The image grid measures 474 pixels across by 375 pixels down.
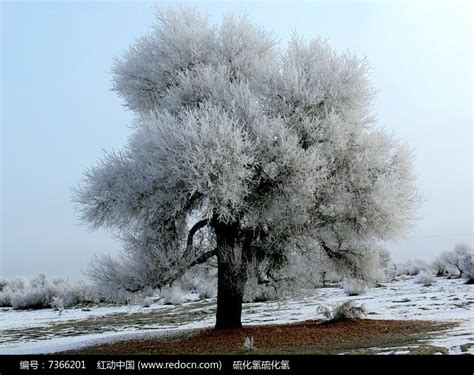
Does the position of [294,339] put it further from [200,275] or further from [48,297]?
[48,297]

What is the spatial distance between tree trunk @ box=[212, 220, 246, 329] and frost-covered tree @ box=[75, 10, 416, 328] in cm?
4

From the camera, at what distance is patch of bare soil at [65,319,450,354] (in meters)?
14.7

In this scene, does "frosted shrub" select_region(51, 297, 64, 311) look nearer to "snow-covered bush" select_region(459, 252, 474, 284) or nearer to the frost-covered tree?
the frost-covered tree

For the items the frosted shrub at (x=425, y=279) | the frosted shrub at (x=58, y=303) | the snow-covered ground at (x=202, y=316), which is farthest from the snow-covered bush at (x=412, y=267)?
the frosted shrub at (x=58, y=303)

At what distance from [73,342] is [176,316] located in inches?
340

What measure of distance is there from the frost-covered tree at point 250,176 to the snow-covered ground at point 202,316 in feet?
11.6

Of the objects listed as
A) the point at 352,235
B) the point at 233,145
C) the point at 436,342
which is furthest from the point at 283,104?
the point at 436,342

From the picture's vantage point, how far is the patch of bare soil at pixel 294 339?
14.7 metres

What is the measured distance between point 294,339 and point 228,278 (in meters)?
3.34

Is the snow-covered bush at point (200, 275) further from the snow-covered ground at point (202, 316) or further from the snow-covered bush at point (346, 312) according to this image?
the snow-covered bush at point (346, 312)
